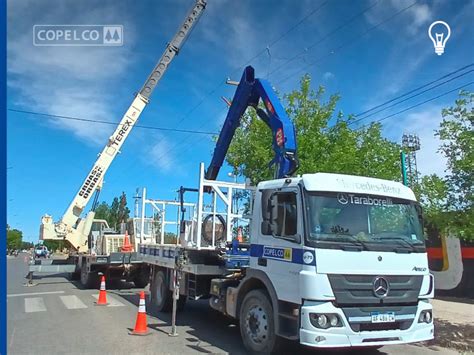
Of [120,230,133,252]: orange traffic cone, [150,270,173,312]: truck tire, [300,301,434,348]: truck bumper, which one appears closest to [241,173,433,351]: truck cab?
[300,301,434,348]: truck bumper

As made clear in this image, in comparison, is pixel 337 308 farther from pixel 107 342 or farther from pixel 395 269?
pixel 107 342

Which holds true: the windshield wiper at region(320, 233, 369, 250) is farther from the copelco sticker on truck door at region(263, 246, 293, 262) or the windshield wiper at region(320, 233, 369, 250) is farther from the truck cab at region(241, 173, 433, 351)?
the copelco sticker on truck door at region(263, 246, 293, 262)

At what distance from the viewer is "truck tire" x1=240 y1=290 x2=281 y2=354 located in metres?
7.16

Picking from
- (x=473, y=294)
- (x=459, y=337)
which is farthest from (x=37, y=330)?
(x=473, y=294)

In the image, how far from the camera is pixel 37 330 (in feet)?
31.5

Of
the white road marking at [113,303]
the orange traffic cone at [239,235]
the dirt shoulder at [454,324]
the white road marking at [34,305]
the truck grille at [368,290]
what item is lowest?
the dirt shoulder at [454,324]

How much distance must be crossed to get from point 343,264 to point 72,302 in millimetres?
10015

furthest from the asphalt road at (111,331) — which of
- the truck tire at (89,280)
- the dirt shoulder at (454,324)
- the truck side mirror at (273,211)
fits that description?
the truck tire at (89,280)

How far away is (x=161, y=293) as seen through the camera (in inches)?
474

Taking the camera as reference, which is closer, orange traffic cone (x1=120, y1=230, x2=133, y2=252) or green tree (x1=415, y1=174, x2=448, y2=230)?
green tree (x1=415, y1=174, x2=448, y2=230)

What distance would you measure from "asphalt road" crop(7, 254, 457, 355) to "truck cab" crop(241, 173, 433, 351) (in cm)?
121

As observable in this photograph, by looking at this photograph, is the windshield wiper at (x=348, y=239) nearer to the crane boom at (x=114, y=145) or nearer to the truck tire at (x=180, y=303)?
the truck tire at (x=180, y=303)

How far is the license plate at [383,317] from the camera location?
260 inches

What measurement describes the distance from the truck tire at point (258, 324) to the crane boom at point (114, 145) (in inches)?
567
